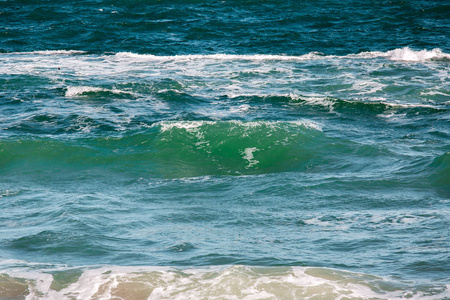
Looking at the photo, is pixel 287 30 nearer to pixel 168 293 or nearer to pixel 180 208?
pixel 180 208

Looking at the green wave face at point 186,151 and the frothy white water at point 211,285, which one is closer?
the frothy white water at point 211,285

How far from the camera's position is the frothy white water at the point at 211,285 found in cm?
589

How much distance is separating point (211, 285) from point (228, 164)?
20.3ft

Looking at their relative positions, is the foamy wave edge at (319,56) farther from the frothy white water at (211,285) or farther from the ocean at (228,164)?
the frothy white water at (211,285)

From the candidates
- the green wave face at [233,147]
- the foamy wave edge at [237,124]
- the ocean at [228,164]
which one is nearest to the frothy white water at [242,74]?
the ocean at [228,164]

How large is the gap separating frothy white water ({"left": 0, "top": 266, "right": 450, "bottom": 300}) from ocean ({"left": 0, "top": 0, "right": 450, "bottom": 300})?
0.8 inches

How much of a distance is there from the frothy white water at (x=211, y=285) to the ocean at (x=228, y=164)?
22mm

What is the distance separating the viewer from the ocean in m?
6.43

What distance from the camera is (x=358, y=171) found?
36.4 feet

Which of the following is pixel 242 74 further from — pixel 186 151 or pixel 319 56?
pixel 186 151

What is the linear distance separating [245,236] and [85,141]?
7.18 m

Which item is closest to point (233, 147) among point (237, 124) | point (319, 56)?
point (237, 124)

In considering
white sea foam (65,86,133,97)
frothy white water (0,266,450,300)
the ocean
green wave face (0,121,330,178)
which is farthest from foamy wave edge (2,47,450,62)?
frothy white water (0,266,450,300)

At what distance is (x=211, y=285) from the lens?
611 cm
